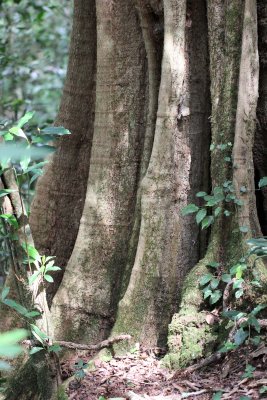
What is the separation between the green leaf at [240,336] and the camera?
2.88 metres

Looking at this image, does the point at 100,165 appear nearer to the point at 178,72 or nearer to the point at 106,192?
the point at 106,192

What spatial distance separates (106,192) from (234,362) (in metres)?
1.47

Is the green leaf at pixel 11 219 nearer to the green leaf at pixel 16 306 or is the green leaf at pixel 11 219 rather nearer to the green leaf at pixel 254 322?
the green leaf at pixel 16 306

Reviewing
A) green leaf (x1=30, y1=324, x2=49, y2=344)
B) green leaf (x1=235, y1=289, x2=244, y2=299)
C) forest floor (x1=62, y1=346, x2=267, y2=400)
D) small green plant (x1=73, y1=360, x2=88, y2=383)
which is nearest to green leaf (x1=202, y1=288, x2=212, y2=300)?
green leaf (x1=235, y1=289, x2=244, y2=299)

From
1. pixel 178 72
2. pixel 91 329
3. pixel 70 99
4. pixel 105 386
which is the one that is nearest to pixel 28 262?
pixel 105 386

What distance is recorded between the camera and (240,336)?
2898 millimetres

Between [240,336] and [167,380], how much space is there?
56cm

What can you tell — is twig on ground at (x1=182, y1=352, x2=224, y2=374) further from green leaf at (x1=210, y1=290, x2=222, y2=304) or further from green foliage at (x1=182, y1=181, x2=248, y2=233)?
green foliage at (x1=182, y1=181, x2=248, y2=233)

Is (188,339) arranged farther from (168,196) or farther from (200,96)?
(200,96)

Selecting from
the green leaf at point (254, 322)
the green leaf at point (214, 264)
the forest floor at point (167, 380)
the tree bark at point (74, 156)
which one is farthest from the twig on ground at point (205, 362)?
the tree bark at point (74, 156)

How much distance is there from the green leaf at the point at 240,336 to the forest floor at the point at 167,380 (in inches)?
5.4

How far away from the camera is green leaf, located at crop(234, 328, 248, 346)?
9.45 ft

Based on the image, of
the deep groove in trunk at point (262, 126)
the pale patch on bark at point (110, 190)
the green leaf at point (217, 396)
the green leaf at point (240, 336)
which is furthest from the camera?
the pale patch on bark at point (110, 190)

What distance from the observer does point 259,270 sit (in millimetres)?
3211
